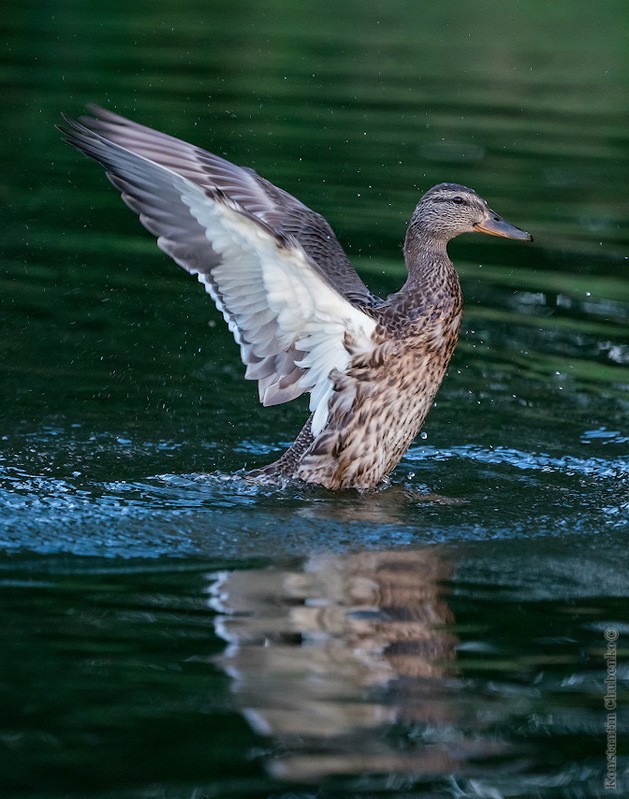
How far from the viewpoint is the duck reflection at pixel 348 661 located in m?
4.54

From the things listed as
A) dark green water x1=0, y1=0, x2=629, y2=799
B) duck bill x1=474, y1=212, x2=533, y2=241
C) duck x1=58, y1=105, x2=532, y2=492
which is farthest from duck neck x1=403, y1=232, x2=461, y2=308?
dark green water x1=0, y1=0, x2=629, y2=799

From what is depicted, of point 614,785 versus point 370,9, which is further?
point 370,9

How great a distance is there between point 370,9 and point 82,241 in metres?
13.3

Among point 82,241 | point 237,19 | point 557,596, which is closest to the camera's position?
point 557,596

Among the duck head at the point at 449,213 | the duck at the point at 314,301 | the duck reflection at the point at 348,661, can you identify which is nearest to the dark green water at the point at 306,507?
the duck reflection at the point at 348,661

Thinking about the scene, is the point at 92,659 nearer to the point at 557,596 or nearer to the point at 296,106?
the point at 557,596

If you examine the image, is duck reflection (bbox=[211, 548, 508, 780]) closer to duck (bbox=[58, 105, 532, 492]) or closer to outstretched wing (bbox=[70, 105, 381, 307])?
duck (bbox=[58, 105, 532, 492])

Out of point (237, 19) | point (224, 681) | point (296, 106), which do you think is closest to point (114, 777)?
point (224, 681)

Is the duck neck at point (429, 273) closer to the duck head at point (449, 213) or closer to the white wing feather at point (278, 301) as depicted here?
the duck head at point (449, 213)

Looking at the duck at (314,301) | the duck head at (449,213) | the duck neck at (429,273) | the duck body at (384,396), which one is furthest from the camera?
the duck head at (449,213)

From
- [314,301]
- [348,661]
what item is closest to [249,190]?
[314,301]

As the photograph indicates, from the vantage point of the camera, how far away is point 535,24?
917 inches

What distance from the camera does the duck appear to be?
6797mm

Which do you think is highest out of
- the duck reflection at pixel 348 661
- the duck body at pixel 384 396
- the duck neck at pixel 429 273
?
the duck neck at pixel 429 273
